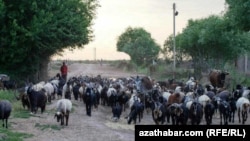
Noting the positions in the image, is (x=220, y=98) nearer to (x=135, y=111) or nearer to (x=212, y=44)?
(x=135, y=111)

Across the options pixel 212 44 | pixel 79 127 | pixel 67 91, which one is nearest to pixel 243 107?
pixel 79 127

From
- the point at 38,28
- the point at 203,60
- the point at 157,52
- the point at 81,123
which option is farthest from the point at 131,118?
the point at 157,52

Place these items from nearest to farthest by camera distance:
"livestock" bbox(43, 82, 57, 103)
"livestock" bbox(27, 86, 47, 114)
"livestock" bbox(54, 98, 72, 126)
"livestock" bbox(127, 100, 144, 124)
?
"livestock" bbox(54, 98, 72, 126) < "livestock" bbox(127, 100, 144, 124) < "livestock" bbox(27, 86, 47, 114) < "livestock" bbox(43, 82, 57, 103)

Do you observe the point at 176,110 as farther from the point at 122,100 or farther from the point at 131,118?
the point at 122,100

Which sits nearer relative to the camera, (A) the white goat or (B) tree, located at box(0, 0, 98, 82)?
(A) the white goat

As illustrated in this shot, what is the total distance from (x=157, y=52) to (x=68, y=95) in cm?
6276

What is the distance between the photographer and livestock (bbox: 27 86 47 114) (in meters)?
24.7

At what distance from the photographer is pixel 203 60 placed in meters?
52.0

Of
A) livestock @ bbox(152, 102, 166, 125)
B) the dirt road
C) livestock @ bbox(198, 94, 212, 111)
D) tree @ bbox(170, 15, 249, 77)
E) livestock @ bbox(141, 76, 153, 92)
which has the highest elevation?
tree @ bbox(170, 15, 249, 77)

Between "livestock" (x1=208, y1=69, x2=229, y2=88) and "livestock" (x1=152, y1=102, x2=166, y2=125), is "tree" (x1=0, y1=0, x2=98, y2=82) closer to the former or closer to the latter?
"livestock" (x1=208, y1=69, x2=229, y2=88)

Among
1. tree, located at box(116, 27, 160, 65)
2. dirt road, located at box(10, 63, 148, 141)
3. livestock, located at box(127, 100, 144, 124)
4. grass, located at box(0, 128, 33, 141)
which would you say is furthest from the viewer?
tree, located at box(116, 27, 160, 65)

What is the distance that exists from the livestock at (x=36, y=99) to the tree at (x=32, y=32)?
34.7ft

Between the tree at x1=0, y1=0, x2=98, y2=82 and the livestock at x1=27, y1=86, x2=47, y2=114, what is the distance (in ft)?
34.7

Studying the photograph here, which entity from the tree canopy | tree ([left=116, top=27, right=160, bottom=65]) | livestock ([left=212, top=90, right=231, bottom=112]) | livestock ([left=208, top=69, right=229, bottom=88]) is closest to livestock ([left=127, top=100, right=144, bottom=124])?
livestock ([left=212, top=90, right=231, bottom=112])
